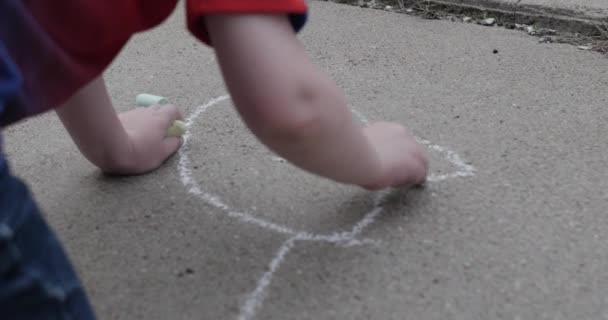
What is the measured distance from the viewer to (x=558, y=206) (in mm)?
915

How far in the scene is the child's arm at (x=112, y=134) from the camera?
97cm

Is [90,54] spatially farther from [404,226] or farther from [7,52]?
[404,226]

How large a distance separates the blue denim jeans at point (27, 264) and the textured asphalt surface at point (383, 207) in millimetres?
201

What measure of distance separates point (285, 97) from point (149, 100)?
23.9 inches

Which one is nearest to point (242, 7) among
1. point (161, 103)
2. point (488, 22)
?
point (161, 103)

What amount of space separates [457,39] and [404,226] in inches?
24.8

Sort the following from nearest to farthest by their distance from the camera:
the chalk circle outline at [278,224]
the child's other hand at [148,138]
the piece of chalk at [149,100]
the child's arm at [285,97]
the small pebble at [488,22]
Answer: the child's arm at [285,97]
the chalk circle outline at [278,224]
the child's other hand at [148,138]
the piece of chalk at [149,100]
the small pebble at [488,22]

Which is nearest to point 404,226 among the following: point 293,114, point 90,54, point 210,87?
point 293,114

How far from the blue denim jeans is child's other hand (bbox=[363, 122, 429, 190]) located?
15.2 inches

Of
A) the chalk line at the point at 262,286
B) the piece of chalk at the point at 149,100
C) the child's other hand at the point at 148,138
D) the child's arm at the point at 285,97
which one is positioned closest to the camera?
the child's arm at the point at 285,97

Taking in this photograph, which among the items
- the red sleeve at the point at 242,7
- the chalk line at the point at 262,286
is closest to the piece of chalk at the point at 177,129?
the chalk line at the point at 262,286

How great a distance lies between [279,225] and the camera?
917mm

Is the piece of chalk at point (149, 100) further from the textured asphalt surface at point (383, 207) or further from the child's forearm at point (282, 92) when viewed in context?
the child's forearm at point (282, 92)

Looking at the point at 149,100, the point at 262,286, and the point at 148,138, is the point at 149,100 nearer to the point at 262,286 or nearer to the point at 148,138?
the point at 148,138
